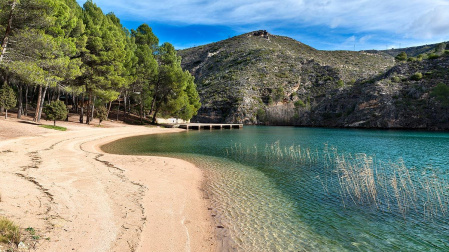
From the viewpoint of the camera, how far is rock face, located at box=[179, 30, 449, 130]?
247 feet

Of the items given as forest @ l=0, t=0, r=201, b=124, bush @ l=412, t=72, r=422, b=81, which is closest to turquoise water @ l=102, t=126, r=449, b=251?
forest @ l=0, t=0, r=201, b=124

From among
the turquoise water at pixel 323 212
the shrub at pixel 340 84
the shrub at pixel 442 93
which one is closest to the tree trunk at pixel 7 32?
the turquoise water at pixel 323 212

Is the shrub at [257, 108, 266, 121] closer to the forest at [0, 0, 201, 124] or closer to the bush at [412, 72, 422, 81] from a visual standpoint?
the forest at [0, 0, 201, 124]

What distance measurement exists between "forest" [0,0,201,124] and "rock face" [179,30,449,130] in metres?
43.0

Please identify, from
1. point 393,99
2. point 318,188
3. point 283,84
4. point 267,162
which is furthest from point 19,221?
point 283,84

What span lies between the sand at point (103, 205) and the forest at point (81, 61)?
1010 centimetres

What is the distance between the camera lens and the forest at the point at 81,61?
19.7m

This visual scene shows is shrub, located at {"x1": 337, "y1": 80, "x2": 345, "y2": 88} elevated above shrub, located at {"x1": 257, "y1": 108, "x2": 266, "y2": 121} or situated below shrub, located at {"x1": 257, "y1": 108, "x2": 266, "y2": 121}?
above

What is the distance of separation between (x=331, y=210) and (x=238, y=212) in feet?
12.0

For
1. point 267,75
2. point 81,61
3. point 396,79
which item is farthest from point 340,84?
point 81,61

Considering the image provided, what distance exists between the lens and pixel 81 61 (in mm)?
35312

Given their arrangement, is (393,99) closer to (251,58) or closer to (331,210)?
(251,58)

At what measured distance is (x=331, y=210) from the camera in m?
9.59

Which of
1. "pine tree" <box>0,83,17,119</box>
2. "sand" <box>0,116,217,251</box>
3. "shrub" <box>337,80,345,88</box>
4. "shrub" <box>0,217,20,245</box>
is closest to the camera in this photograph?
"shrub" <box>0,217,20,245</box>
